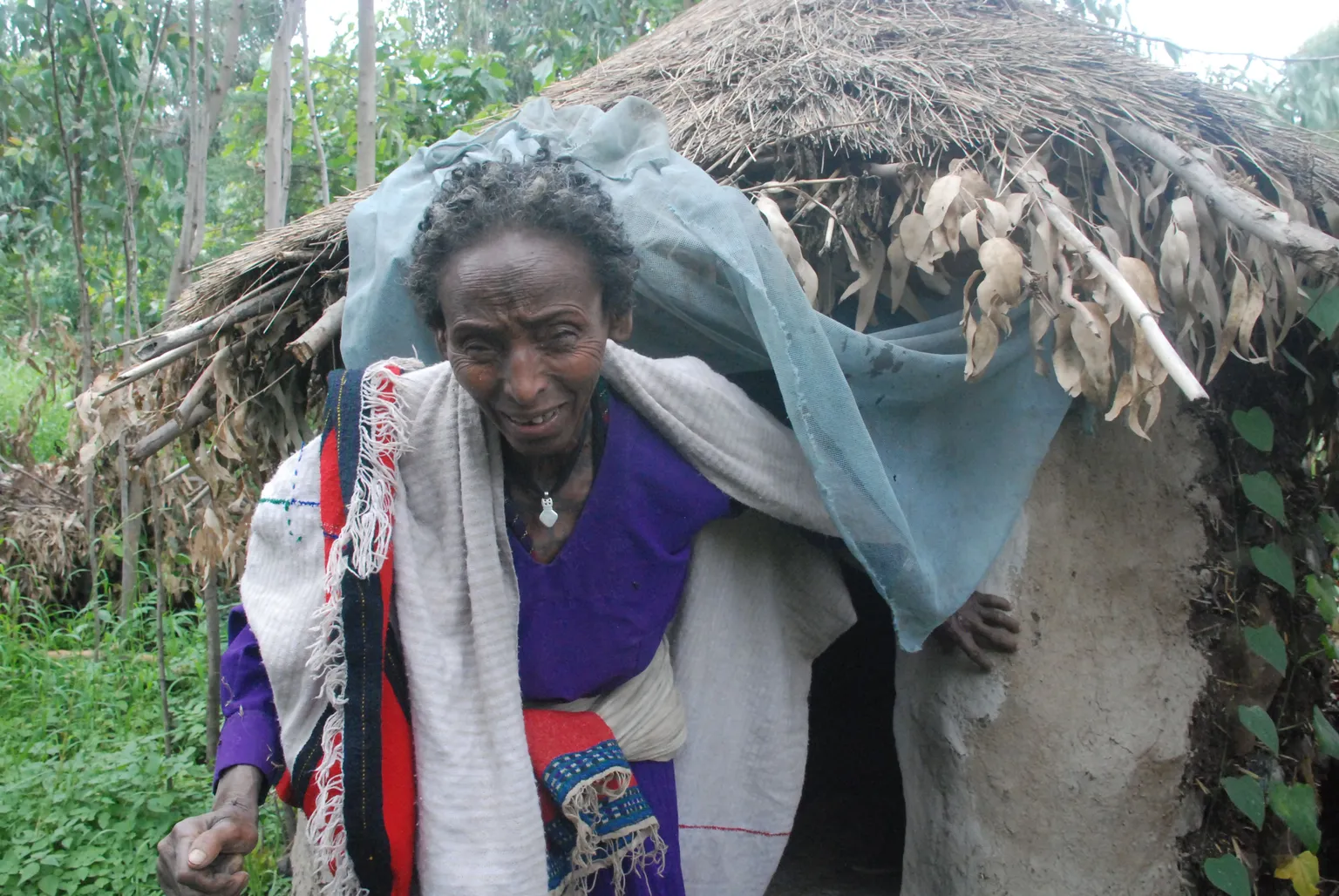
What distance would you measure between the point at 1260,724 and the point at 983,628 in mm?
625

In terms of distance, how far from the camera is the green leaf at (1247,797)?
7.00 ft

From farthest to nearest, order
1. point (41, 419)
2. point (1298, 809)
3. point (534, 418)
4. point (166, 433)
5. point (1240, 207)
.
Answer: point (41, 419) → point (166, 433) → point (1298, 809) → point (1240, 207) → point (534, 418)

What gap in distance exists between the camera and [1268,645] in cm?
211

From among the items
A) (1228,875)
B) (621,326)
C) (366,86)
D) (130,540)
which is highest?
(366,86)

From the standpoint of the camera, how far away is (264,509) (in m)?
1.64

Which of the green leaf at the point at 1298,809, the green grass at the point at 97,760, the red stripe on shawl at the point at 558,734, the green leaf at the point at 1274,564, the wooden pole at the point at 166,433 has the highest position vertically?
the wooden pole at the point at 166,433

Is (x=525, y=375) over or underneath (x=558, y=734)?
over

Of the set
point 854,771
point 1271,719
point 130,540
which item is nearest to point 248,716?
point 1271,719

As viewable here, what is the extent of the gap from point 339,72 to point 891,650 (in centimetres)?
504

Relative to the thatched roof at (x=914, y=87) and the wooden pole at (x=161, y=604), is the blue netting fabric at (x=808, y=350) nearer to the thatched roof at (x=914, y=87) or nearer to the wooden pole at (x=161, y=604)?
the thatched roof at (x=914, y=87)

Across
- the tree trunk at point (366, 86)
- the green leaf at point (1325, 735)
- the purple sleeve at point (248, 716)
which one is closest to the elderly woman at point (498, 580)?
the purple sleeve at point (248, 716)

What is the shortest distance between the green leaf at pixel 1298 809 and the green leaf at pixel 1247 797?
10 centimetres

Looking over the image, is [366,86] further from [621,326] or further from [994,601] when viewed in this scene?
[994,601]

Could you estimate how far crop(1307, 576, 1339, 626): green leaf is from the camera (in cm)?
234
